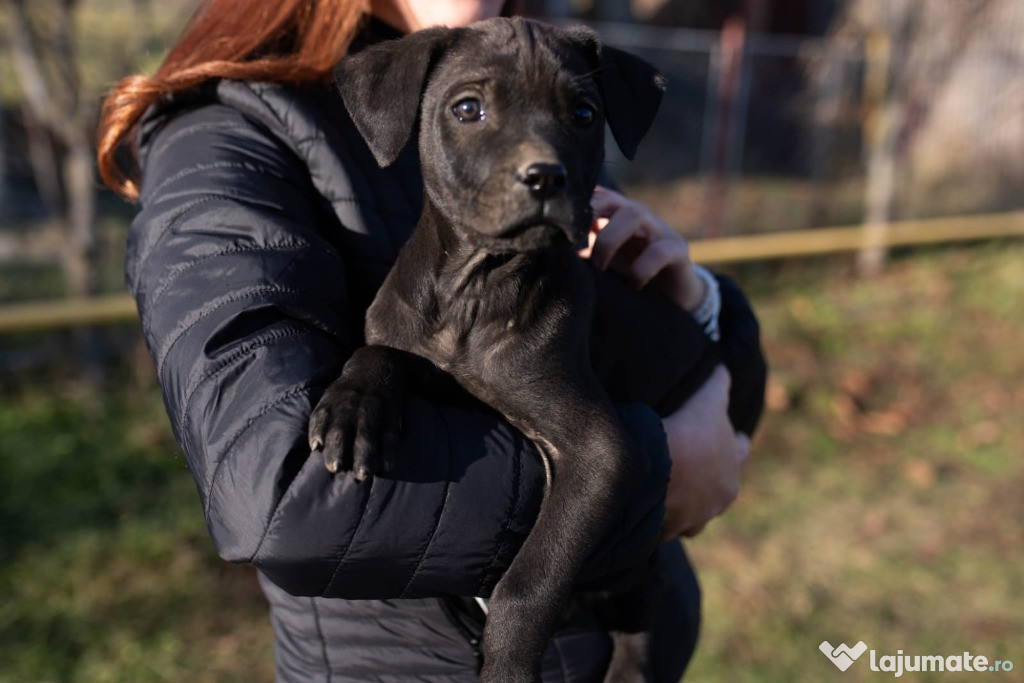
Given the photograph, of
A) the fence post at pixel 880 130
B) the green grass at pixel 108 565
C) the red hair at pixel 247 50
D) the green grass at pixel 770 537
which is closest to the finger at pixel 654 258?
the red hair at pixel 247 50

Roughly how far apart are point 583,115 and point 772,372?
4.79 metres

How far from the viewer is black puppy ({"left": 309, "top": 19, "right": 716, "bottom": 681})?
1.78m

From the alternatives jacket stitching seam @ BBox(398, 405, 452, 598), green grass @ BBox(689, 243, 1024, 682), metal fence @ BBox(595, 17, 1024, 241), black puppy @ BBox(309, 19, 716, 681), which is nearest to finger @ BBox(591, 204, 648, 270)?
black puppy @ BBox(309, 19, 716, 681)

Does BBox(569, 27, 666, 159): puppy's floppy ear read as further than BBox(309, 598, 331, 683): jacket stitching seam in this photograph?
Yes

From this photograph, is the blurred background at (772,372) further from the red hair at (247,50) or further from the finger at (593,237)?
the red hair at (247,50)

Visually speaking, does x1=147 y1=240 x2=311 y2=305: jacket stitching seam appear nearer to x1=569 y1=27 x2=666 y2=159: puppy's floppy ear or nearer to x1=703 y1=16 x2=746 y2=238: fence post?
x1=569 y1=27 x2=666 y2=159: puppy's floppy ear

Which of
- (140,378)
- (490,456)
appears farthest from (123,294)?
(490,456)

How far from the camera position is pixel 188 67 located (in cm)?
215

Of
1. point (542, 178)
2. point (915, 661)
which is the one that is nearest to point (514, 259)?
point (542, 178)

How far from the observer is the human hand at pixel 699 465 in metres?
2.11

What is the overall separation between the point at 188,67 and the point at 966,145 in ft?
30.7

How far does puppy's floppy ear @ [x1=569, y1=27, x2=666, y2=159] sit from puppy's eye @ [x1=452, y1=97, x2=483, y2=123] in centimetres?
28

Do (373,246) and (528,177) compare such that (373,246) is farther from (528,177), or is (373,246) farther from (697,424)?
(697,424)

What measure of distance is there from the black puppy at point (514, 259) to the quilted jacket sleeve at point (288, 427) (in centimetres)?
8
